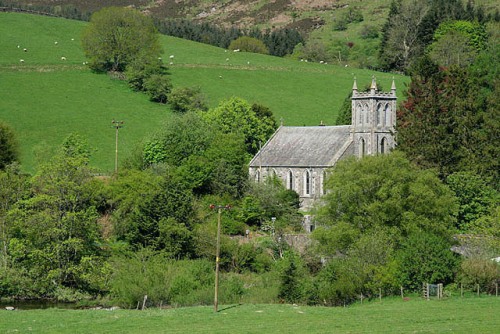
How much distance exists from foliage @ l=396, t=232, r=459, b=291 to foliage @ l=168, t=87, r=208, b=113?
212 feet

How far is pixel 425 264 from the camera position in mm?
73625

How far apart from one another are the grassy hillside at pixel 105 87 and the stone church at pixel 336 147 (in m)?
19.1

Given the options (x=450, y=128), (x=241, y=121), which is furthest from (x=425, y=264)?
(x=241, y=121)

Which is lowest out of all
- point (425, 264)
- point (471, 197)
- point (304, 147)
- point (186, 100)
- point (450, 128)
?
point (425, 264)

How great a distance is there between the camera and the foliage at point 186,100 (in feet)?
447

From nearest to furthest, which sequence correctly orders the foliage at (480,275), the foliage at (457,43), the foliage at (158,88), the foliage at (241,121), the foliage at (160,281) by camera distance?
the foliage at (480,275) < the foliage at (160,281) < the foliage at (241,121) < the foliage at (158,88) < the foliage at (457,43)

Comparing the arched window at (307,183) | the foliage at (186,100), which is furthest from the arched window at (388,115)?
the foliage at (186,100)

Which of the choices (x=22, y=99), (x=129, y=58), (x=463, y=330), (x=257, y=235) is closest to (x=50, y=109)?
(x=22, y=99)

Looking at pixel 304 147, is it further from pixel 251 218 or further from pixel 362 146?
pixel 251 218

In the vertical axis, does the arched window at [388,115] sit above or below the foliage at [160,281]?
above

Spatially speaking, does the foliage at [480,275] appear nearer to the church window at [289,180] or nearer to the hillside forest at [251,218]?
the hillside forest at [251,218]

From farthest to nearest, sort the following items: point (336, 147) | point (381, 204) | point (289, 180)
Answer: point (289, 180) < point (336, 147) < point (381, 204)

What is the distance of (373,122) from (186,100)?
3486 centimetres

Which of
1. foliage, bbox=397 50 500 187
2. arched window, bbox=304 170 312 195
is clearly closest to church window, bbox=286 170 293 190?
arched window, bbox=304 170 312 195
